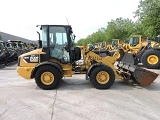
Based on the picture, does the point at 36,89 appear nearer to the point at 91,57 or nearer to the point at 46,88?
the point at 46,88

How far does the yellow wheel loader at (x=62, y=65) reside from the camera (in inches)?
372

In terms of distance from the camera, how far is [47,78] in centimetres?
946

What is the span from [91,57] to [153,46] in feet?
29.1

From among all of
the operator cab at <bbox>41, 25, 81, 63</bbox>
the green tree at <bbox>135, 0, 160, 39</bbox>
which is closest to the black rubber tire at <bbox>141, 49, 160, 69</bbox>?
the operator cab at <bbox>41, 25, 81, 63</bbox>

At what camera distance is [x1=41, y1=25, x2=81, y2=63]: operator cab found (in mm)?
9797

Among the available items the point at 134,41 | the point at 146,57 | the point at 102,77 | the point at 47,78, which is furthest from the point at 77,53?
the point at 134,41

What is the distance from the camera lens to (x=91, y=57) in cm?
1007

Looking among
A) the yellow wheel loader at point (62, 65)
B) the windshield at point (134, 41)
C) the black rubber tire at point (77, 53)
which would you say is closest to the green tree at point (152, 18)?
the windshield at point (134, 41)

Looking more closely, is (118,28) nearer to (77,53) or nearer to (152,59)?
(152,59)

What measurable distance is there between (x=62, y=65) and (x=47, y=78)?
2.51 ft

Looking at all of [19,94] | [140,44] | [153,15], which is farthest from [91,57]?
[153,15]

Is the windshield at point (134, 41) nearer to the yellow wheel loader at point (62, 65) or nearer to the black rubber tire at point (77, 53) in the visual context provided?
the yellow wheel loader at point (62, 65)

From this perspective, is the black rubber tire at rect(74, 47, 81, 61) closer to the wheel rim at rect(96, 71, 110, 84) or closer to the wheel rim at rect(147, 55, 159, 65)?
the wheel rim at rect(96, 71, 110, 84)

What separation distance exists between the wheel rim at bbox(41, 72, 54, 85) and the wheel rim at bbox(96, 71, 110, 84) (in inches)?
60.9
